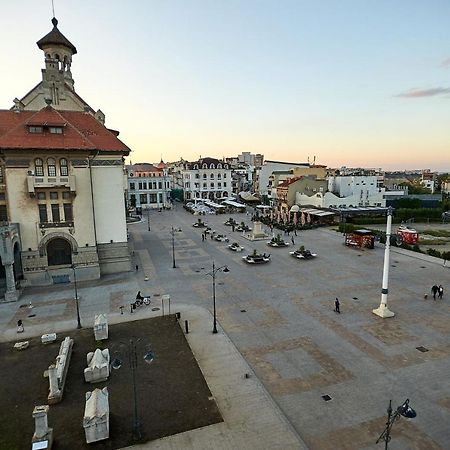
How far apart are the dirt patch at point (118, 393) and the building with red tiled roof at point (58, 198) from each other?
1274cm

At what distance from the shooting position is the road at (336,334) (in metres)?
15.1

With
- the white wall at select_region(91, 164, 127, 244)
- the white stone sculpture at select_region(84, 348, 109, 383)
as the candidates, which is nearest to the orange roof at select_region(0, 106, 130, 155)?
the white wall at select_region(91, 164, 127, 244)

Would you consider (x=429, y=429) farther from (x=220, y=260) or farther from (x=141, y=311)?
(x=220, y=260)

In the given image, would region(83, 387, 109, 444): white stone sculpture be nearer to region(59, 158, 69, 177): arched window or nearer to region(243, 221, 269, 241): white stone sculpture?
region(59, 158, 69, 177): arched window

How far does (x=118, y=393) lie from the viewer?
1723 centimetres

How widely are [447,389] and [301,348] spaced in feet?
25.0

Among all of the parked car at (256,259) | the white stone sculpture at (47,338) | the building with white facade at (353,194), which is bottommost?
the white stone sculpture at (47,338)

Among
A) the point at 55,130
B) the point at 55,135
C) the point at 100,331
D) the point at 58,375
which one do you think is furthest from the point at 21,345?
the point at 55,130

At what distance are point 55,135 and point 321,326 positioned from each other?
99.1ft

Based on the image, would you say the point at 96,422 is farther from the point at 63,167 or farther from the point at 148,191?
the point at 148,191

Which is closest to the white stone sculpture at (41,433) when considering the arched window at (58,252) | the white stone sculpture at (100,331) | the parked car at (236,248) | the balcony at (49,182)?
the white stone sculpture at (100,331)

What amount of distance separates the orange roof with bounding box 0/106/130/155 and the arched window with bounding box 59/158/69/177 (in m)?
1.47

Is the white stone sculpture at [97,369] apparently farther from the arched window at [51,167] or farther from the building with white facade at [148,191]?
the building with white facade at [148,191]

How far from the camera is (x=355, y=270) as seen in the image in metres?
37.9
